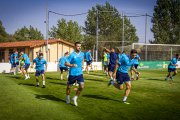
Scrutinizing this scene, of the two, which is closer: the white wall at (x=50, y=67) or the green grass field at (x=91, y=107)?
the green grass field at (x=91, y=107)

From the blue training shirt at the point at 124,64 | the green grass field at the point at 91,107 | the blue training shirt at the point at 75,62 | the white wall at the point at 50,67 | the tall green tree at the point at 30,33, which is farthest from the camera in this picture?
the tall green tree at the point at 30,33

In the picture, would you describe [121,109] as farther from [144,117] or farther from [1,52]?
[1,52]

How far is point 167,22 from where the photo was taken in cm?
6519

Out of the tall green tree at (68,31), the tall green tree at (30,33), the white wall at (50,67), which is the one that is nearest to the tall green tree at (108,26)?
the tall green tree at (68,31)

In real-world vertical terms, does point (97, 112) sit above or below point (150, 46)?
below

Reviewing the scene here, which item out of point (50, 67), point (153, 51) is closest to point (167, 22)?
point (153, 51)

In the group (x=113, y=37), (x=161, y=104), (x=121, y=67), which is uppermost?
(x=113, y=37)

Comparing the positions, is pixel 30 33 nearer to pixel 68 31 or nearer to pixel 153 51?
pixel 68 31

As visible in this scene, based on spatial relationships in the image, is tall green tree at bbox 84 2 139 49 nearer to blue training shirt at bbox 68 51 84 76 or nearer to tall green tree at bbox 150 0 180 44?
tall green tree at bbox 150 0 180 44

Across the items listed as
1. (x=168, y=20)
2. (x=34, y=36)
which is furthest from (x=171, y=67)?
(x=34, y=36)

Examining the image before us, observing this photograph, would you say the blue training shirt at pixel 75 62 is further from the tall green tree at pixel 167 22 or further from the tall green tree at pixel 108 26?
the tall green tree at pixel 108 26

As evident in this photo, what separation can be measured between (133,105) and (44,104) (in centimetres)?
333

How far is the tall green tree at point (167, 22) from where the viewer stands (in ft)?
206

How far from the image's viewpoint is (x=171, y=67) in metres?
19.1
